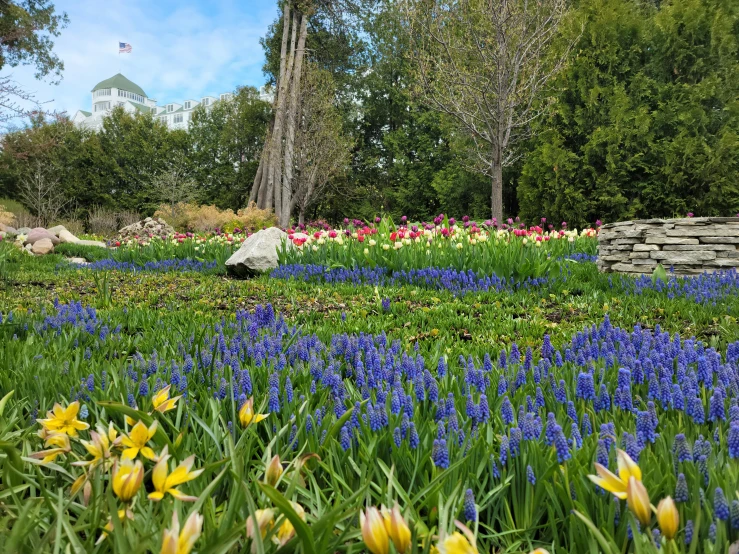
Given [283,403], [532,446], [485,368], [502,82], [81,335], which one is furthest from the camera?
[502,82]

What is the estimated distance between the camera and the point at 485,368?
88.3 inches

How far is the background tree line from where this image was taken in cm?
1240

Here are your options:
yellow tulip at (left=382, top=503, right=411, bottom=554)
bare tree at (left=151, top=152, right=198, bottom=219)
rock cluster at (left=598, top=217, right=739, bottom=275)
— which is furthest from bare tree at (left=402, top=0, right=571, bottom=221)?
bare tree at (left=151, top=152, right=198, bottom=219)

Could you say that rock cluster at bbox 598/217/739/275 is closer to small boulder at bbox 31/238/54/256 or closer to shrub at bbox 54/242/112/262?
shrub at bbox 54/242/112/262

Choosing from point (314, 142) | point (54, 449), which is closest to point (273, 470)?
point (54, 449)

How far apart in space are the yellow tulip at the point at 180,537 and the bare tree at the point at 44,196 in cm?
2736

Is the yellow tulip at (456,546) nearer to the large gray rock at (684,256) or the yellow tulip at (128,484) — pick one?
the yellow tulip at (128,484)

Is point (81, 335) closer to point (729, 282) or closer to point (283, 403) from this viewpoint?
point (283, 403)

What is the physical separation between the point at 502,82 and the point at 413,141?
13548 millimetres

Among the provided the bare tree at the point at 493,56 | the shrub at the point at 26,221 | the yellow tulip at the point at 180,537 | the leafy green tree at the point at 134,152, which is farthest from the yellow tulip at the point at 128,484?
the leafy green tree at the point at 134,152

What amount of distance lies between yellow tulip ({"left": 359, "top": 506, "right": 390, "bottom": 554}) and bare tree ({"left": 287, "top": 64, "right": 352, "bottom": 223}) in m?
19.3

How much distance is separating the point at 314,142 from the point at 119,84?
356ft

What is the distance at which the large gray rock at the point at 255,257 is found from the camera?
24.4 feet

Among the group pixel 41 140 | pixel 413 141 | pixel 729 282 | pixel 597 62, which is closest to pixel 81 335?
pixel 729 282
